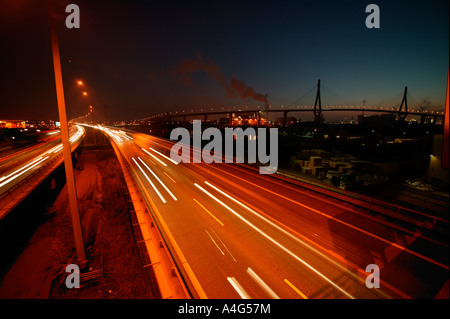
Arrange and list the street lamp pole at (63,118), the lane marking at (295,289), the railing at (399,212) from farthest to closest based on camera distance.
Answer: the railing at (399,212) → the street lamp pole at (63,118) → the lane marking at (295,289)

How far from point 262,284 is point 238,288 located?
33.6 inches

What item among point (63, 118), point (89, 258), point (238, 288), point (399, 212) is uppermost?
point (63, 118)

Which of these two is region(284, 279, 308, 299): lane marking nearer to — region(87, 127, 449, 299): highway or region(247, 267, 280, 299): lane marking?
region(87, 127, 449, 299): highway

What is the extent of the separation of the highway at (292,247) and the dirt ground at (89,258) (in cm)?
214

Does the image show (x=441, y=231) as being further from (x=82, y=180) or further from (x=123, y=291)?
(x=82, y=180)

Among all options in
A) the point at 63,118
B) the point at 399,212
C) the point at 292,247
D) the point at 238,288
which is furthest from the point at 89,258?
the point at 399,212

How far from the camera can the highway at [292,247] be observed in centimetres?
668

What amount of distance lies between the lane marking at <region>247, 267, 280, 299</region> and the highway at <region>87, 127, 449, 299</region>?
3 centimetres

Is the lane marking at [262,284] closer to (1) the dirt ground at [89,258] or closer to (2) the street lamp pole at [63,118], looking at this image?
(1) the dirt ground at [89,258]

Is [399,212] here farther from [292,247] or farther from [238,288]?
[238,288]

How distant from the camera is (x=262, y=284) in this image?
6.78 m

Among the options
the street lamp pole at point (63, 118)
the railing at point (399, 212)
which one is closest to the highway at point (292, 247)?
the railing at point (399, 212)

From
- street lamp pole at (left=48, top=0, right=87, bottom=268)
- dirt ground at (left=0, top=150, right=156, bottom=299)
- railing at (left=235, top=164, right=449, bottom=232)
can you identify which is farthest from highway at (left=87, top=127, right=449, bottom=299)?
street lamp pole at (left=48, top=0, right=87, bottom=268)
